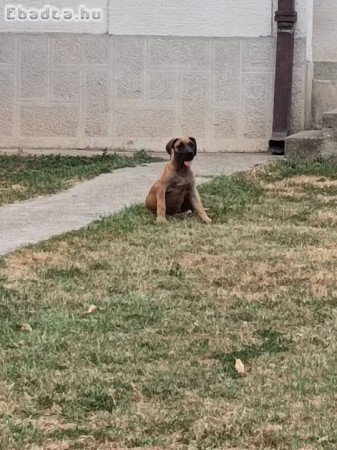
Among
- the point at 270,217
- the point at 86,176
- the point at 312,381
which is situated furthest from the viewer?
the point at 86,176

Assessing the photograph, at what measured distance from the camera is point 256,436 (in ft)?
11.6

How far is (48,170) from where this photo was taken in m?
10.2

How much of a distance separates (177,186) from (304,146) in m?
3.46

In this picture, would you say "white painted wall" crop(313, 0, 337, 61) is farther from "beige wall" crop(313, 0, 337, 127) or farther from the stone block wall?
the stone block wall

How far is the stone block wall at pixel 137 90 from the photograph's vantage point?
11.8 metres

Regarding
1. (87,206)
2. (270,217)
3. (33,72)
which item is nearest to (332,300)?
(270,217)

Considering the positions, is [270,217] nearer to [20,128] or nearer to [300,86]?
[300,86]

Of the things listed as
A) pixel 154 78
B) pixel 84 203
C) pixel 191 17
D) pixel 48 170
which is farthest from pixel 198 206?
pixel 191 17

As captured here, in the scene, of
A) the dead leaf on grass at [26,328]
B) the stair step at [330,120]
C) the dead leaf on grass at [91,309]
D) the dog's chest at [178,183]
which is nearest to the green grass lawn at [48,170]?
the dog's chest at [178,183]

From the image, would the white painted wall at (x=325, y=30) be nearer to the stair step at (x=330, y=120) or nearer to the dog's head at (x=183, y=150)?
the stair step at (x=330, y=120)

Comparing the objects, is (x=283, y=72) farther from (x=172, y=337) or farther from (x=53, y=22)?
(x=172, y=337)

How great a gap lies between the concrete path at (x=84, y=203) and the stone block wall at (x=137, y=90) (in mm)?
873

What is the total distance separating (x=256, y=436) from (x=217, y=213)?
14.4 ft

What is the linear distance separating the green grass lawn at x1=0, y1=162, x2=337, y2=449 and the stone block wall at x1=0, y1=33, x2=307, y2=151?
4557mm
